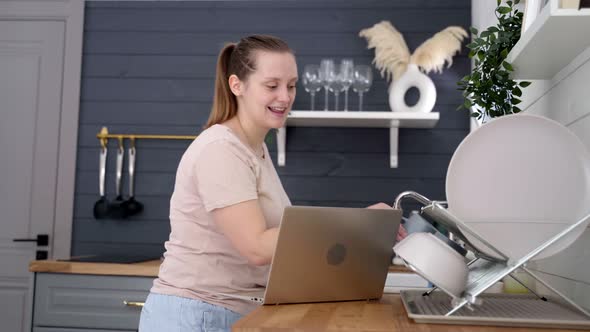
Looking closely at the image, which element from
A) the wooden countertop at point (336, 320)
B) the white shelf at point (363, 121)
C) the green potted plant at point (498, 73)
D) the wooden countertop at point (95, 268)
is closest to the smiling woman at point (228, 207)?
the wooden countertop at point (336, 320)

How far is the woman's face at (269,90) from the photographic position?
1.57m

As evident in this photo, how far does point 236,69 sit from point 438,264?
0.77 meters

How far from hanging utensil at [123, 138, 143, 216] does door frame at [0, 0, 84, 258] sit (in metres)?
0.30

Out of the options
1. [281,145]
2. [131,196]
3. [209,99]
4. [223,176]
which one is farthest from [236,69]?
[131,196]

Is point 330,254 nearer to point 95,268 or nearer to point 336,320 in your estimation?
point 336,320

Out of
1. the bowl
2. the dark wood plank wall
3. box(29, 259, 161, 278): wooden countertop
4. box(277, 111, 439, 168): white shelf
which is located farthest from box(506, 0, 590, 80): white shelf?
box(29, 259, 161, 278): wooden countertop

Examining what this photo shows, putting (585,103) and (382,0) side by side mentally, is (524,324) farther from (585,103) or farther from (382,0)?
(382,0)

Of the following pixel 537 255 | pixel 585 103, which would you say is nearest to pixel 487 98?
pixel 585 103

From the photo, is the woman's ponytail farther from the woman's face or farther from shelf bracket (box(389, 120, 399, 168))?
shelf bracket (box(389, 120, 399, 168))

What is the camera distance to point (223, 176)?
4.49 ft

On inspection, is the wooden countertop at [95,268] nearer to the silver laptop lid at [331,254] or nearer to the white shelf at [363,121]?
the white shelf at [363,121]

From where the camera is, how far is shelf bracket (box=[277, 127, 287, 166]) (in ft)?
10.5

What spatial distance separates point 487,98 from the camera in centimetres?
177

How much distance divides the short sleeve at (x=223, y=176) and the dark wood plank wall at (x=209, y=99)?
186cm
